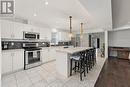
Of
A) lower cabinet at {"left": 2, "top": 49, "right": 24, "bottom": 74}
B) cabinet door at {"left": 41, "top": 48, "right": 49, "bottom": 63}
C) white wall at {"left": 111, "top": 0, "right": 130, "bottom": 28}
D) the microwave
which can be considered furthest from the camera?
cabinet door at {"left": 41, "top": 48, "right": 49, "bottom": 63}

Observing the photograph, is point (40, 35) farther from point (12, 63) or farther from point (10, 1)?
point (10, 1)

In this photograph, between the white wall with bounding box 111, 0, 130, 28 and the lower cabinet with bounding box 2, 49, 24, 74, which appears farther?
the lower cabinet with bounding box 2, 49, 24, 74

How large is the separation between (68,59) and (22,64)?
2262 millimetres

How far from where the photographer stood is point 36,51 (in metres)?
Answer: 5.36

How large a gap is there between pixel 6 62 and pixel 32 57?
1.36m

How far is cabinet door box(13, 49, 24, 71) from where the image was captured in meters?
4.24

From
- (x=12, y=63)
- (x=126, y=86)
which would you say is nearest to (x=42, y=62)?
(x=12, y=63)

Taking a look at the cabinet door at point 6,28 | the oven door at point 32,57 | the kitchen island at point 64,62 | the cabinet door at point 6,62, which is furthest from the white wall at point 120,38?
the cabinet door at point 6,62

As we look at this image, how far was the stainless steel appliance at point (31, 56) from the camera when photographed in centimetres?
477

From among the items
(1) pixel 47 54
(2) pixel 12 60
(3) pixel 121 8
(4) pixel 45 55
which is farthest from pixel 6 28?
(3) pixel 121 8

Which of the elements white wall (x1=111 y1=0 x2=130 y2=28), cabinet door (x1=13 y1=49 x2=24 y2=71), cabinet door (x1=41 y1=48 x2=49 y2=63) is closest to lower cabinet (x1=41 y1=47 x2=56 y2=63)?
cabinet door (x1=41 y1=48 x2=49 y2=63)

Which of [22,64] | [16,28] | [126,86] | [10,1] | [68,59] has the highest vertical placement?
[10,1]

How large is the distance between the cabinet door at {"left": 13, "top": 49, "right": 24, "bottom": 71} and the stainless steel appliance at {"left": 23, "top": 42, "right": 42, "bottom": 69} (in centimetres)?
16

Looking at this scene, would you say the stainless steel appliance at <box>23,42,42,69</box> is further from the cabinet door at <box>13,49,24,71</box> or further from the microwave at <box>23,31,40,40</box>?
the microwave at <box>23,31,40,40</box>
